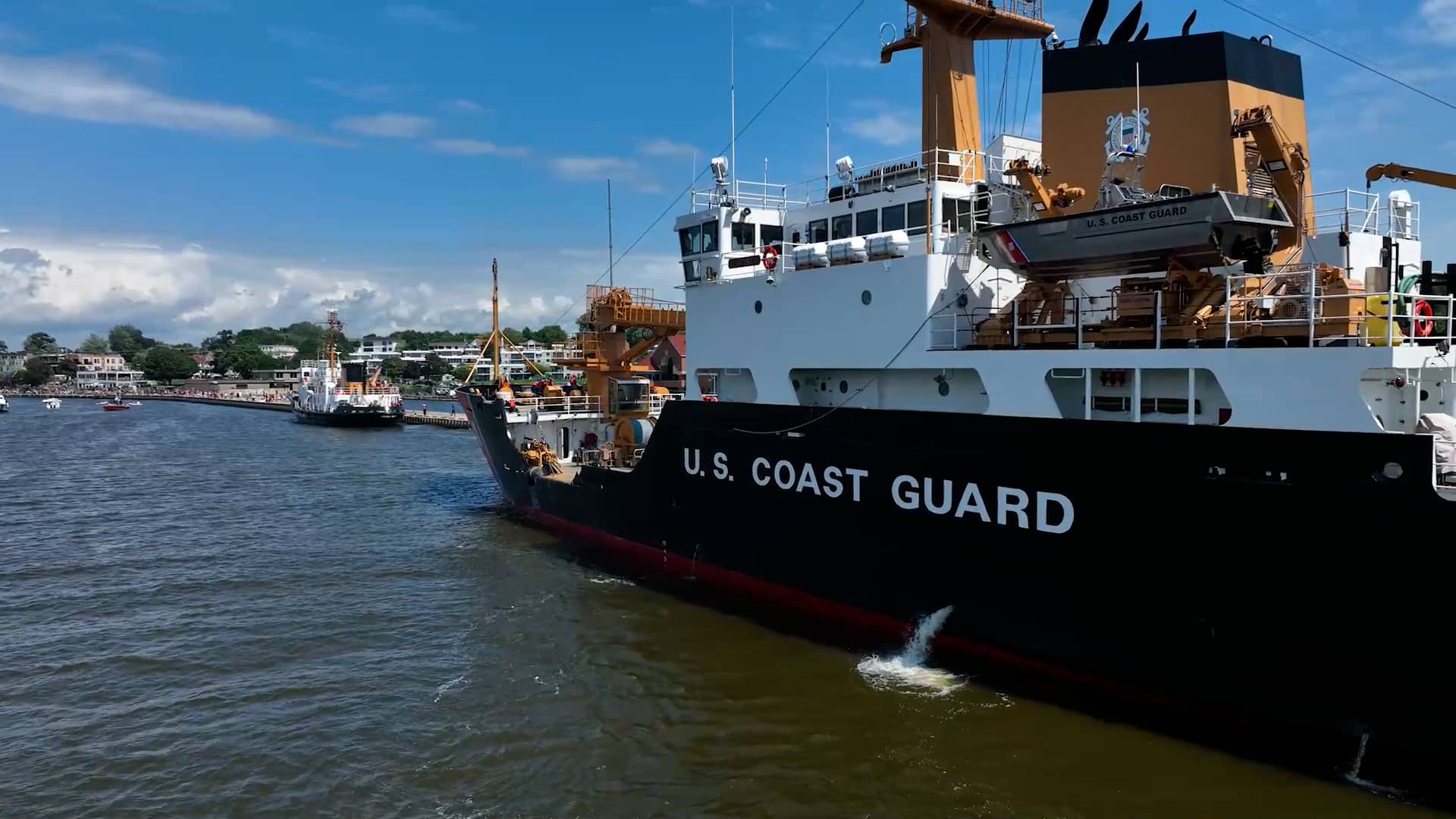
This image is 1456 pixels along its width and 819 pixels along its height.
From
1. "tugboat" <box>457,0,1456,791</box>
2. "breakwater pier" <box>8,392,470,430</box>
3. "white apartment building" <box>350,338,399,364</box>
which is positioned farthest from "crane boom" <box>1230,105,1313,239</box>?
"white apartment building" <box>350,338,399,364</box>

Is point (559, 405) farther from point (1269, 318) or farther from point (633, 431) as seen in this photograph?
point (1269, 318)

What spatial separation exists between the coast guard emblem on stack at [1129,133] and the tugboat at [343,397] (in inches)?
1933

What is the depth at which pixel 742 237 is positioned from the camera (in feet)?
49.7

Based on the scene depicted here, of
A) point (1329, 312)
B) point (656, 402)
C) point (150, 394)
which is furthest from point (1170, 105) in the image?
point (150, 394)

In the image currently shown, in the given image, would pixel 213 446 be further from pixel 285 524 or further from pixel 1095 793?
pixel 1095 793

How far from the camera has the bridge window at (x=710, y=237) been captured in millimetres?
15055

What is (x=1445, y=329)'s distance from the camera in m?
7.60

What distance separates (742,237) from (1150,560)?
31.0ft

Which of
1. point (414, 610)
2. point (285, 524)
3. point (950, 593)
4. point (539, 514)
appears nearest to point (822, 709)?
point (950, 593)

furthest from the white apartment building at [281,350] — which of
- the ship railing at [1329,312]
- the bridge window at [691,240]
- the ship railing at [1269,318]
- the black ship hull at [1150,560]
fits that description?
the ship railing at [1329,312]

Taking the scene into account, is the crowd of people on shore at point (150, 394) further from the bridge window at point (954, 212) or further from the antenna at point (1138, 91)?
the antenna at point (1138, 91)

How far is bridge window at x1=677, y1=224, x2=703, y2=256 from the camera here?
15492mm

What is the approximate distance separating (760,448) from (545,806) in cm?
554

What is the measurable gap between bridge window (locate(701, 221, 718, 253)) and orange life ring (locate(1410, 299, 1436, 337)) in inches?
398
